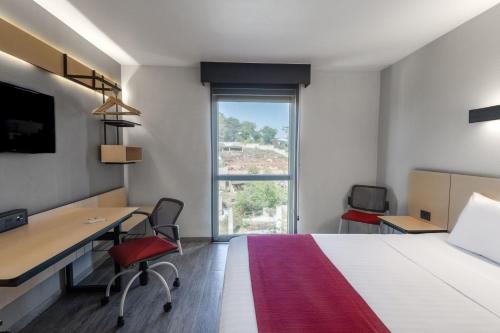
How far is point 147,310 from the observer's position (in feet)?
6.84

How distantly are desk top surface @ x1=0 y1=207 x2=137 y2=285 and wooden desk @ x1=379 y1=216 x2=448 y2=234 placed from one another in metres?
2.79

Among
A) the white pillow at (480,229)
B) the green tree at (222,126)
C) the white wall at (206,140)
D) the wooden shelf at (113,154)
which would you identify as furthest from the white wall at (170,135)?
the white pillow at (480,229)

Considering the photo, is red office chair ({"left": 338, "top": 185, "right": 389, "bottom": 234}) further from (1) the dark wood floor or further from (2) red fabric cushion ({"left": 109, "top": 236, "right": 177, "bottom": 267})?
(2) red fabric cushion ({"left": 109, "top": 236, "right": 177, "bottom": 267})

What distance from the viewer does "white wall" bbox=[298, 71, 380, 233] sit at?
12.0ft

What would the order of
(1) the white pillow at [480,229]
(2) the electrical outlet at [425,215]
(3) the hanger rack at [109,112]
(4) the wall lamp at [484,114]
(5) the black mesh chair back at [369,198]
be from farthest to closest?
(5) the black mesh chair back at [369,198] < (2) the electrical outlet at [425,215] < (3) the hanger rack at [109,112] < (4) the wall lamp at [484,114] < (1) the white pillow at [480,229]

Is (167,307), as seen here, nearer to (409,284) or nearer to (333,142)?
(409,284)

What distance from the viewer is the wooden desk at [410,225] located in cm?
240

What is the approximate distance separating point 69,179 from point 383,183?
4.09 meters

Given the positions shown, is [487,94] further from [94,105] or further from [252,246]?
[94,105]

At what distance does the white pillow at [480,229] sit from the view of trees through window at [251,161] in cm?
219

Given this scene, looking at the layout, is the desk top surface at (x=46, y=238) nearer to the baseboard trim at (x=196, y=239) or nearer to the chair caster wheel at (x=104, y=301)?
the chair caster wheel at (x=104, y=301)

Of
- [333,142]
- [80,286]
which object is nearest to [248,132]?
[333,142]

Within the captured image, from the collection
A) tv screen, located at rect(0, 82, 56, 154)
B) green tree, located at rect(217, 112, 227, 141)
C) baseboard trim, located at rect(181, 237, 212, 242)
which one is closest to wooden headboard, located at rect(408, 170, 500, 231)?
green tree, located at rect(217, 112, 227, 141)

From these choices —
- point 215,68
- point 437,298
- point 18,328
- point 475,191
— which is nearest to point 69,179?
point 18,328
